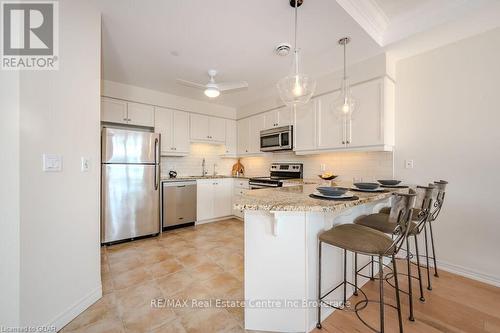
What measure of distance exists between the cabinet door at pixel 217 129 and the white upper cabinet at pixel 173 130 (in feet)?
1.79

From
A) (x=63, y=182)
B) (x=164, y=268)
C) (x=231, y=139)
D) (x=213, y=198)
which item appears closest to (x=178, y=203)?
(x=213, y=198)

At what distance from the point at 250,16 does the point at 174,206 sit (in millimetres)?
3087

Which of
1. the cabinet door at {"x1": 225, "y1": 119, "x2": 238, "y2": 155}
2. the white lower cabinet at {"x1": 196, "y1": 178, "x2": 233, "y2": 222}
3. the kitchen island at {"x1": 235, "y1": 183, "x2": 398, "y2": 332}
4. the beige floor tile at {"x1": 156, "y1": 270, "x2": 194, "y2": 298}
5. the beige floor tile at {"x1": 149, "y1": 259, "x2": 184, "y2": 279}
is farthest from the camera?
the cabinet door at {"x1": 225, "y1": 119, "x2": 238, "y2": 155}

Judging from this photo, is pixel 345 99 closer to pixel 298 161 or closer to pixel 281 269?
pixel 298 161

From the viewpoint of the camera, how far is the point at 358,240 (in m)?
1.36

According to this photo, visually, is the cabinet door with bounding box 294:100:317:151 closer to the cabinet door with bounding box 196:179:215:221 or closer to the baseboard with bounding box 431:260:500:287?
the cabinet door with bounding box 196:179:215:221

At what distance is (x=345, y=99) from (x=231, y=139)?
9.31 feet

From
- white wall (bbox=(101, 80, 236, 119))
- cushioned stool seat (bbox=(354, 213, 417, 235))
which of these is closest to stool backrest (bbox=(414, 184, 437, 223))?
cushioned stool seat (bbox=(354, 213, 417, 235))

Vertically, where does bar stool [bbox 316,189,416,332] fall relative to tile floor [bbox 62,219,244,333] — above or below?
above

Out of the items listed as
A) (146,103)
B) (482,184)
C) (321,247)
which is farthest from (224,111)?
(482,184)

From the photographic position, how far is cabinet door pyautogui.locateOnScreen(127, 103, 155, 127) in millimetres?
3594

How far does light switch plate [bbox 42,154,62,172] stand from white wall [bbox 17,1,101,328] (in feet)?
0.09

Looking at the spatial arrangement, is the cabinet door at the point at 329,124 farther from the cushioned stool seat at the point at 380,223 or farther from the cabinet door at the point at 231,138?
the cabinet door at the point at 231,138

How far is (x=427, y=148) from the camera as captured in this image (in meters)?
2.46
